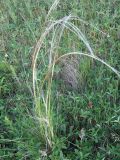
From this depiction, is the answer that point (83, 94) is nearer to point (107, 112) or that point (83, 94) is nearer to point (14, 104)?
point (107, 112)

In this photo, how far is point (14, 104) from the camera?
238cm

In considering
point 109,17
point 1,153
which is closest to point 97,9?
point 109,17

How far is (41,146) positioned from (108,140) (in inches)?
15.9

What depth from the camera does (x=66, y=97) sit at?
233cm

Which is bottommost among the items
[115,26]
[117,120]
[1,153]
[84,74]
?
[1,153]

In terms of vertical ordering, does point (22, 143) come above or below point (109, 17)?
below

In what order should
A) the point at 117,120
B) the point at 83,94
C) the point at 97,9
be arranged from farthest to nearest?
the point at 97,9, the point at 83,94, the point at 117,120

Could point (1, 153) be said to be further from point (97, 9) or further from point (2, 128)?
point (97, 9)

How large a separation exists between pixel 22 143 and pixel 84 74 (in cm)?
68

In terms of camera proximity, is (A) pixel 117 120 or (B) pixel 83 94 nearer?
(A) pixel 117 120

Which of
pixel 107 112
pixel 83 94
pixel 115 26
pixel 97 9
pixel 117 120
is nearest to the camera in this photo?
pixel 117 120

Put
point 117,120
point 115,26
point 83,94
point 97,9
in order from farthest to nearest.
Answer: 1. point 97,9
2. point 115,26
3. point 83,94
4. point 117,120

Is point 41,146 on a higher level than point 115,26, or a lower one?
lower

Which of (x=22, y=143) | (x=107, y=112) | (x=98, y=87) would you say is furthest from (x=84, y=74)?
(x=22, y=143)
